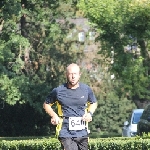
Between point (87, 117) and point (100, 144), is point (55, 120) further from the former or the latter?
point (100, 144)

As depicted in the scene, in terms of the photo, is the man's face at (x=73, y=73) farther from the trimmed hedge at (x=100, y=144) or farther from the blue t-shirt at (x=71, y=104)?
the trimmed hedge at (x=100, y=144)

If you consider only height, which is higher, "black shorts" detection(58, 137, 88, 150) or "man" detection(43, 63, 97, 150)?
"man" detection(43, 63, 97, 150)

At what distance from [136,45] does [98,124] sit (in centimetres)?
2371

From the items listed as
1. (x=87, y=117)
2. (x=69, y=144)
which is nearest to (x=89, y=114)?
(x=87, y=117)

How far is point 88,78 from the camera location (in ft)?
170

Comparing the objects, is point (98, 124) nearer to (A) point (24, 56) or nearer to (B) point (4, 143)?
(A) point (24, 56)

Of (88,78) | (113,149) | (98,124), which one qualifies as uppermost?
(88,78)

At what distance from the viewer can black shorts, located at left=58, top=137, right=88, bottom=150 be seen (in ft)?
31.1

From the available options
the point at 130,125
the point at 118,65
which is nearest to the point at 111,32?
the point at 118,65

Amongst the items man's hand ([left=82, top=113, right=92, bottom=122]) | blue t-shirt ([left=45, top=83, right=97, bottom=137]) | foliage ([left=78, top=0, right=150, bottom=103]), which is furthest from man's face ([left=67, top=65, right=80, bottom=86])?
foliage ([left=78, top=0, right=150, bottom=103])

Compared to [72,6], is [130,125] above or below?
below

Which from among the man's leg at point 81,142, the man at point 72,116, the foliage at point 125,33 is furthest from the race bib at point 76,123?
the foliage at point 125,33

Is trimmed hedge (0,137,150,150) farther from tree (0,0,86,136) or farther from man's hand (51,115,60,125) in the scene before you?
tree (0,0,86,136)

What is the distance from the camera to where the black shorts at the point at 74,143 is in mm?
9477
